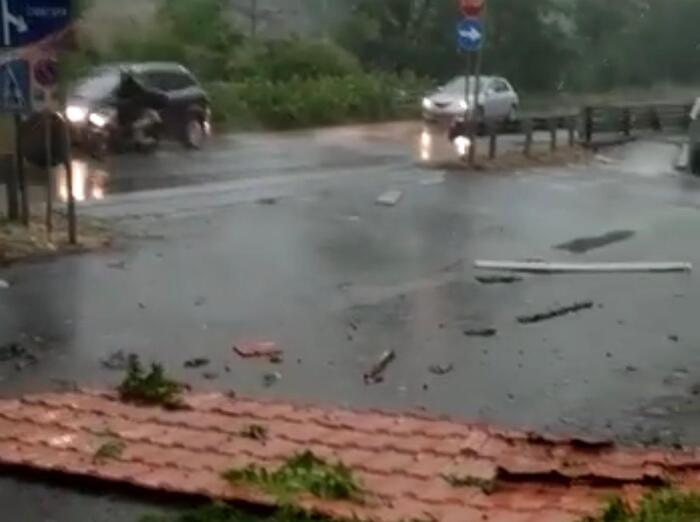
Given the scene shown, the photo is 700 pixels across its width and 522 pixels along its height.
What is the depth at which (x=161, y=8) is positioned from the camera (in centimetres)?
4131

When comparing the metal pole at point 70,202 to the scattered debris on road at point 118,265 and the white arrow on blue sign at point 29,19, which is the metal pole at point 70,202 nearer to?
the scattered debris on road at point 118,265

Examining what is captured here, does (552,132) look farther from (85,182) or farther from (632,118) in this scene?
(85,182)

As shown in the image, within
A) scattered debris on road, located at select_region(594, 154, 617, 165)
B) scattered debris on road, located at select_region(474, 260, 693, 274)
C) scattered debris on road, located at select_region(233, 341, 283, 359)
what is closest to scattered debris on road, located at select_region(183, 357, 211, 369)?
scattered debris on road, located at select_region(233, 341, 283, 359)

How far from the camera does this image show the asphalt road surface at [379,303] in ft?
31.9

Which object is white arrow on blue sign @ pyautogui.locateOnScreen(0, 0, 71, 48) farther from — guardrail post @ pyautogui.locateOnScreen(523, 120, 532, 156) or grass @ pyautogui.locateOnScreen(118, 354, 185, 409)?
guardrail post @ pyautogui.locateOnScreen(523, 120, 532, 156)

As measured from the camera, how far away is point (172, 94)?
1278 inches

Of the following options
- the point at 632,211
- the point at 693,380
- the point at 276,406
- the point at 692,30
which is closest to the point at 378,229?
the point at 632,211

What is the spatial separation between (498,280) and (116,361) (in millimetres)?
5140

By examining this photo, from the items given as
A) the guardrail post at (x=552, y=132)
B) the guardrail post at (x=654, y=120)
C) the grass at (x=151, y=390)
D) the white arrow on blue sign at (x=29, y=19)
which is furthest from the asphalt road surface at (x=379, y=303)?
the guardrail post at (x=654, y=120)

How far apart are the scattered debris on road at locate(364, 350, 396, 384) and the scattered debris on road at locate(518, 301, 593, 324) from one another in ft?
6.18

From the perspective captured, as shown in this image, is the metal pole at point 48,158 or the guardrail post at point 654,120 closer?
the metal pole at point 48,158

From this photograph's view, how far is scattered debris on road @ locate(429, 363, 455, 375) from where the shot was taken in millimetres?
10430

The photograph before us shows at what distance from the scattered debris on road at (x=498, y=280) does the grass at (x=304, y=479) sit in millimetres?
7827

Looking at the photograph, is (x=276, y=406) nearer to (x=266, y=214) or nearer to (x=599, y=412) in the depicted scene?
(x=599, y=412)
